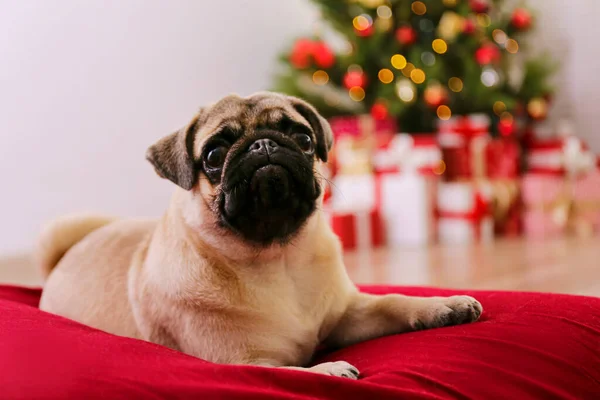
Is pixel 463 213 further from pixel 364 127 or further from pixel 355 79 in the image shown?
pixel 355 79

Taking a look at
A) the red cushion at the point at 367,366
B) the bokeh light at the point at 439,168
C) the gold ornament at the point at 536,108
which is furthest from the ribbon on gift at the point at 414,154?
the red cushion at the point at 367,366

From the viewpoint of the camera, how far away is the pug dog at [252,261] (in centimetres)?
142

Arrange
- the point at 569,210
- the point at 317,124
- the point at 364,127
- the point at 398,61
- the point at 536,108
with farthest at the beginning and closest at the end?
the point at 536,108 < the point at 569,210 < the point at 398,61 < the point at 364,127 < the point at 317,124

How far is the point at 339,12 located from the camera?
16.4 feet

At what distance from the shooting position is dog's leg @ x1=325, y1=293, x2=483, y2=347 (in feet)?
4.96

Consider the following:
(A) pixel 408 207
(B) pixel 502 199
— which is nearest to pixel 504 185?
(B) pixel 502 199

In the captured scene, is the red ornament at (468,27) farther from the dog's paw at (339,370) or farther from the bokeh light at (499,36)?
the dog's paw at (339,370)

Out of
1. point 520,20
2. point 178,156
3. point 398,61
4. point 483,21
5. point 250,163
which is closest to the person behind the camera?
point 250,163

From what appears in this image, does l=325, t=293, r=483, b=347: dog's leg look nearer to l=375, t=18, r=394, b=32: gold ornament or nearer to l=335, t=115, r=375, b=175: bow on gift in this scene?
l=335, t=115, r=375, b=175: bow on gift

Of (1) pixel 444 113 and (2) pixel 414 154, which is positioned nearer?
(2) pixel 414 154

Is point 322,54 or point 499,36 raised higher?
point 499,36

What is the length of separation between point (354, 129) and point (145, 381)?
3.80 metres

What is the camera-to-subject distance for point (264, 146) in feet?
4.70

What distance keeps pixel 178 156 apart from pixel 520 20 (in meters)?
4.52
